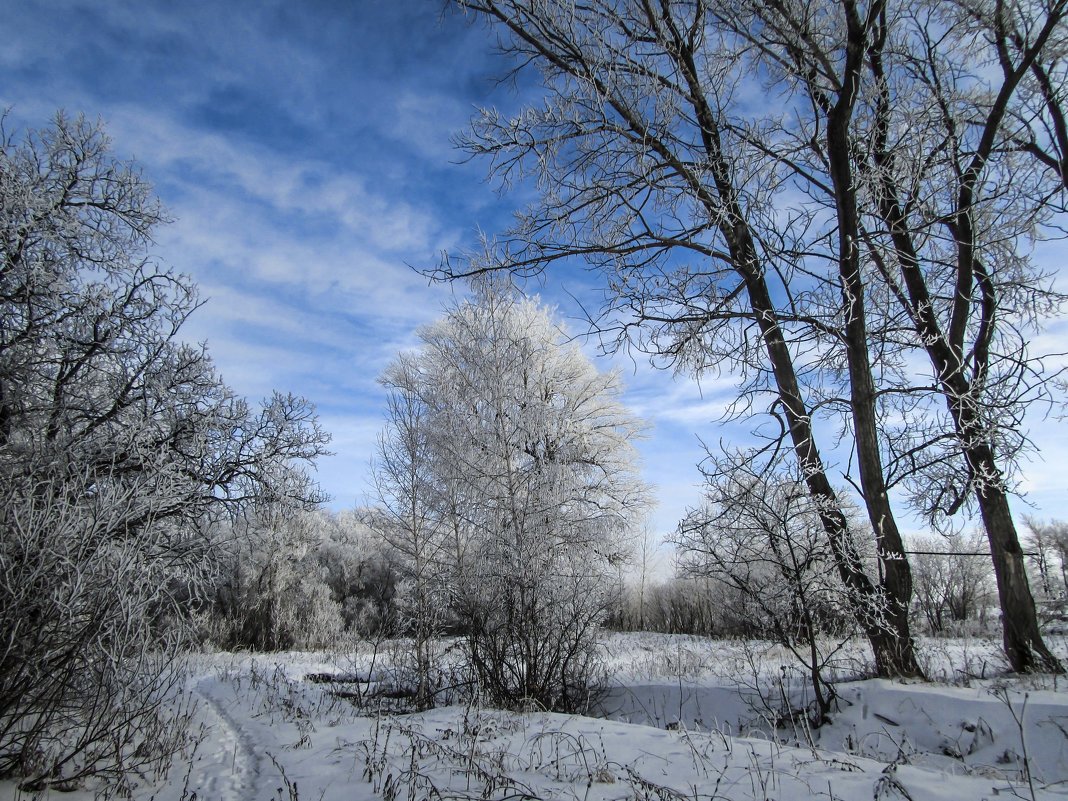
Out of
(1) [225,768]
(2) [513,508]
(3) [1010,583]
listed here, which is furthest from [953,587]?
(1) [225,768]

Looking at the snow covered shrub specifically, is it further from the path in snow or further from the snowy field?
the path in snow

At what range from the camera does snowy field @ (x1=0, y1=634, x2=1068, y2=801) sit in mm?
2805

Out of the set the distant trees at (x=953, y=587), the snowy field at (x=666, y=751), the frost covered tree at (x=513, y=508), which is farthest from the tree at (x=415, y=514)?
the distant trees at (x=953, y=587)

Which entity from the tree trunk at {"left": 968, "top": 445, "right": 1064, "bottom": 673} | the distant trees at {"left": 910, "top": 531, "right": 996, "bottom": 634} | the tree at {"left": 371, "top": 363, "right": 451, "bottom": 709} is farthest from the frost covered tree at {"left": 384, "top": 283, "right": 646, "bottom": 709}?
the distant trees at {"left": 910, "top": 531, "right": 996, "bottom": 634}

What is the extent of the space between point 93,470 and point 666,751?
21.1 feet

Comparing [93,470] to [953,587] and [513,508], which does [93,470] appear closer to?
[513,508]

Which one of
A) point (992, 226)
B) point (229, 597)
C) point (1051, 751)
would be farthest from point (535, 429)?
point (229, 597)

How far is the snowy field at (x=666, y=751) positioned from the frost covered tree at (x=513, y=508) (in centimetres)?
95

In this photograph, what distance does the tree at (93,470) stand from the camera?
145 inches

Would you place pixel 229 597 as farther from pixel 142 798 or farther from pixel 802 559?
pixel 802 559

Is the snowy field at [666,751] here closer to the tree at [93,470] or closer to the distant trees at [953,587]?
the tree at [93,470]

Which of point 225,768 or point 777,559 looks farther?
point 777,559

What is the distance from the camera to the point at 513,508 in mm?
9773

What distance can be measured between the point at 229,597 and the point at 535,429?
44.8ft
